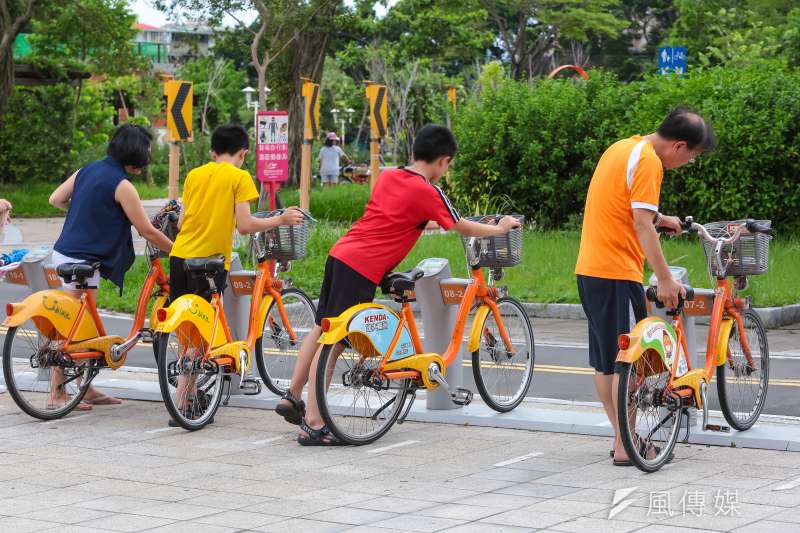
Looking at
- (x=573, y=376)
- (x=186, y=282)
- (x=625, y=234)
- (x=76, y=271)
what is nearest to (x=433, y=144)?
(x=625, y=234)

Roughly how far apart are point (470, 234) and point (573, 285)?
7.22 metres

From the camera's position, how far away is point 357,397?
759cm

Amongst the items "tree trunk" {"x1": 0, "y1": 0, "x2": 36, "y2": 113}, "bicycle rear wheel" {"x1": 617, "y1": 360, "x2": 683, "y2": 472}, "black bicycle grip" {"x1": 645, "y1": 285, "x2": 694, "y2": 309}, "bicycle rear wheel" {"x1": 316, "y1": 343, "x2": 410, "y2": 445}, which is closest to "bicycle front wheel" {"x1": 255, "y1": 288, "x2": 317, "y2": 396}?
"bicycle rear wheel" {"x1": 316, "y1": 343, "x2": 410, "y2": 445}

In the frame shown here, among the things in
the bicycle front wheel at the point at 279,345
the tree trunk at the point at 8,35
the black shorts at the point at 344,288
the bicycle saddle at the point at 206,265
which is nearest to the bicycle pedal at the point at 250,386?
the bicycle front wheel at the point at 279,345

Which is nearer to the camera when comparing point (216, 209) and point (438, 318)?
point (216, 209)

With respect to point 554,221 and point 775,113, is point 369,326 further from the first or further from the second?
point 554,221

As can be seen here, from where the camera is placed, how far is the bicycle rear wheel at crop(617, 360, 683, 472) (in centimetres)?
652

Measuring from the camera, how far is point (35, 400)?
8.44m

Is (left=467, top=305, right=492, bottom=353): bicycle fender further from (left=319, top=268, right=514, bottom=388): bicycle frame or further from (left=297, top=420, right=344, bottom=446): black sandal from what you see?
(left=297, top=420, right=344, bottom=446): black sandal

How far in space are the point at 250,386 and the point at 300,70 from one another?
91.9ft

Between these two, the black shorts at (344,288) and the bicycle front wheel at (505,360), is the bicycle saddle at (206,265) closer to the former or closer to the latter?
the black shorts at (344,288)

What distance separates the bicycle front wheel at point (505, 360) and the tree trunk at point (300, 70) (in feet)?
89.9

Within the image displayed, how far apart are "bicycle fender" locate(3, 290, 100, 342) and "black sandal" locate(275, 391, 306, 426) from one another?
147cm

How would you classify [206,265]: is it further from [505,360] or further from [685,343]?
[685,343]
